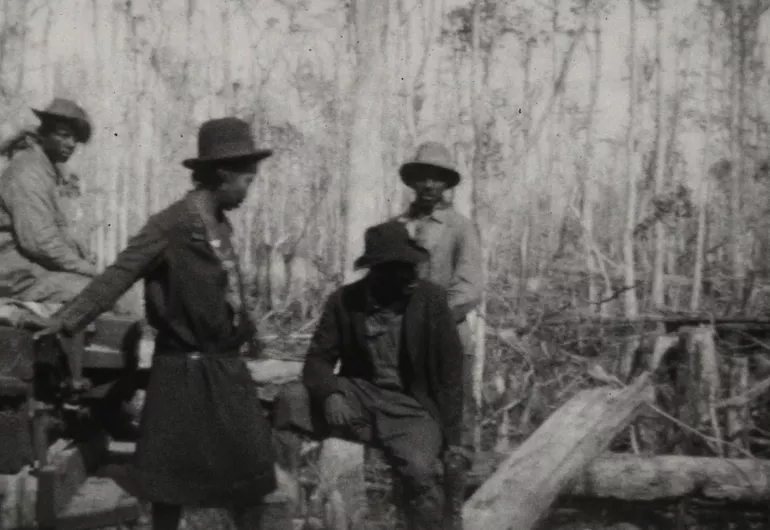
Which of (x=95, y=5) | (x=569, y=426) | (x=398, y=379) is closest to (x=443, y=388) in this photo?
(x=398, y=379)

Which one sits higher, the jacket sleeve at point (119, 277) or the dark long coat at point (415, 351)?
the jacket sleeve at point (119, 277)

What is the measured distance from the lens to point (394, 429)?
434 centimetres

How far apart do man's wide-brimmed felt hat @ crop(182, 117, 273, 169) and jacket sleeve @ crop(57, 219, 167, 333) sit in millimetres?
346

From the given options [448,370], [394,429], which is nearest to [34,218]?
[394,429]

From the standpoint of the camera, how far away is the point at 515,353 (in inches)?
406

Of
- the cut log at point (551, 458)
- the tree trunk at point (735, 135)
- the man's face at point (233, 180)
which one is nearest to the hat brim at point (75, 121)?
the man's face at point (233, 180)

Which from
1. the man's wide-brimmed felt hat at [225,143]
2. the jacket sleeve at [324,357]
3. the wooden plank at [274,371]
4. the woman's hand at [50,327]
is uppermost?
the man's wide-brimmed felt hat at [225,143]

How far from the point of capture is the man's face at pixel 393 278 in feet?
14.5

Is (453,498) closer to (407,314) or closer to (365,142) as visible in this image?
(407,314)

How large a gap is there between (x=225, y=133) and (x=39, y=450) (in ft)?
5.28

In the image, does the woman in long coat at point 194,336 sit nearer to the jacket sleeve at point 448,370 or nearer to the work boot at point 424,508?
the work boot at point 424,508

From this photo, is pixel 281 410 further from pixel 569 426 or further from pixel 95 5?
pixel 95 5

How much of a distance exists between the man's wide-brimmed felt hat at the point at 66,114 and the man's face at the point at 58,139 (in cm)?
4

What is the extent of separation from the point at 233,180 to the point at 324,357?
121 cm
